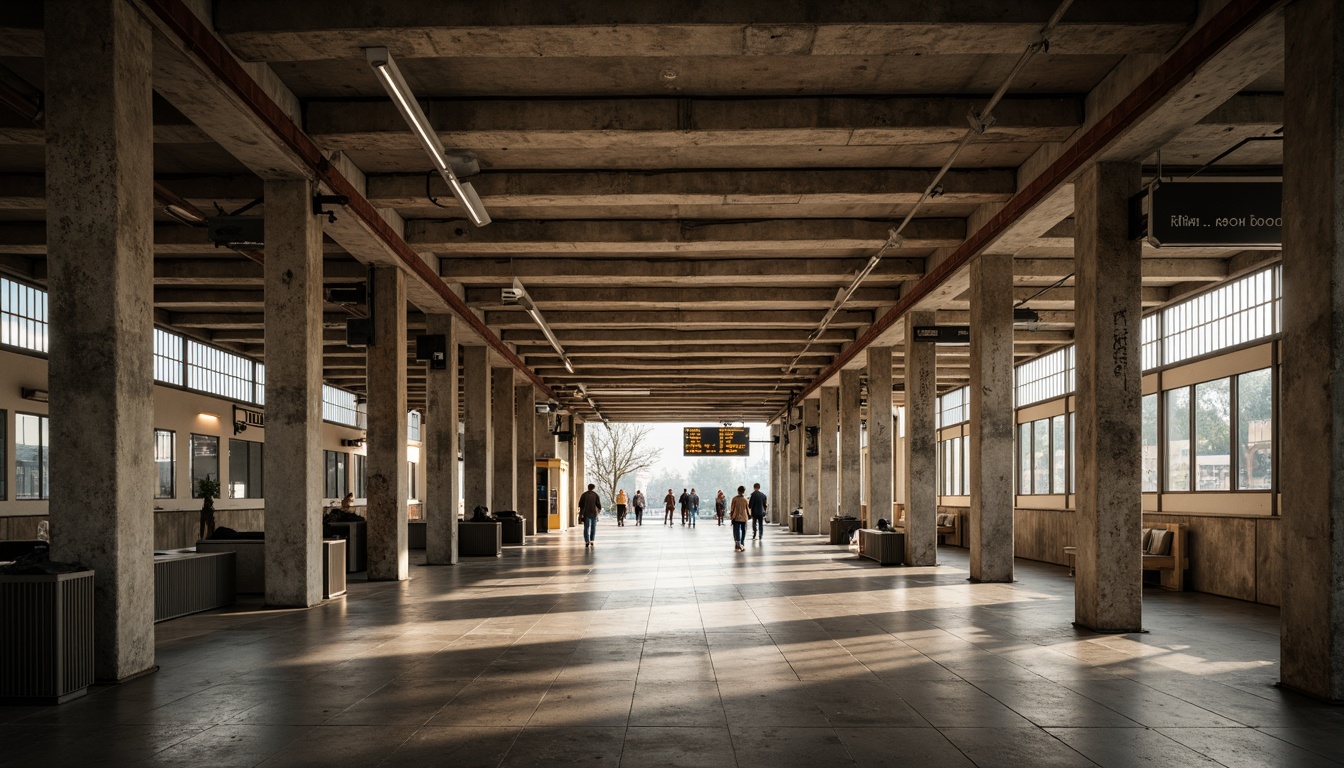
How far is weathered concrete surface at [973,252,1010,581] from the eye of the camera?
15.1 m

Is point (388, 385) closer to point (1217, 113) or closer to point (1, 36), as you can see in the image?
point (1, 36)

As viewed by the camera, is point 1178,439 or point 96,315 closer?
point 96,315

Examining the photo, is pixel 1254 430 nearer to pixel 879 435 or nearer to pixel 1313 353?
pixel 879 435

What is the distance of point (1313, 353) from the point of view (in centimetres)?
687

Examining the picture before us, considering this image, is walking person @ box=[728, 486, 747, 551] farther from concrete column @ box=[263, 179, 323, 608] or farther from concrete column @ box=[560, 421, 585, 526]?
concrete column @ box=[560, 421, 585, 526]

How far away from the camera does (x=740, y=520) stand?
25.4 meters

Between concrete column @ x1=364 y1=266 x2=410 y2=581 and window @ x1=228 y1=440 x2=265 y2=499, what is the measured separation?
44.9ft

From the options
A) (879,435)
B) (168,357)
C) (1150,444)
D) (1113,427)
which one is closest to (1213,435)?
(1150,444)

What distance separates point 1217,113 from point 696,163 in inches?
229

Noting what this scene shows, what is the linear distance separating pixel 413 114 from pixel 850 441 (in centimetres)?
2147

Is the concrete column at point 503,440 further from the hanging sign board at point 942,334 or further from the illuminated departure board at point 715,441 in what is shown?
the illuminated departure board at point 715,441

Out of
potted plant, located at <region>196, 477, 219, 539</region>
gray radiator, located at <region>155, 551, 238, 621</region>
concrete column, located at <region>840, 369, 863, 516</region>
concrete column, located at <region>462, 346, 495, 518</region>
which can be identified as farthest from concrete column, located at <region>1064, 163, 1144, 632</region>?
potted plant, located at <region>196, 477, 219, 539</region>

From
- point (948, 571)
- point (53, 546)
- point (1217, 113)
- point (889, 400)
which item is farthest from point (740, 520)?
point (53, 546)

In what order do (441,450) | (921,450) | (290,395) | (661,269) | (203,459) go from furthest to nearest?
(203,459), (441,450), (921,450), (661,269), (290,395)
